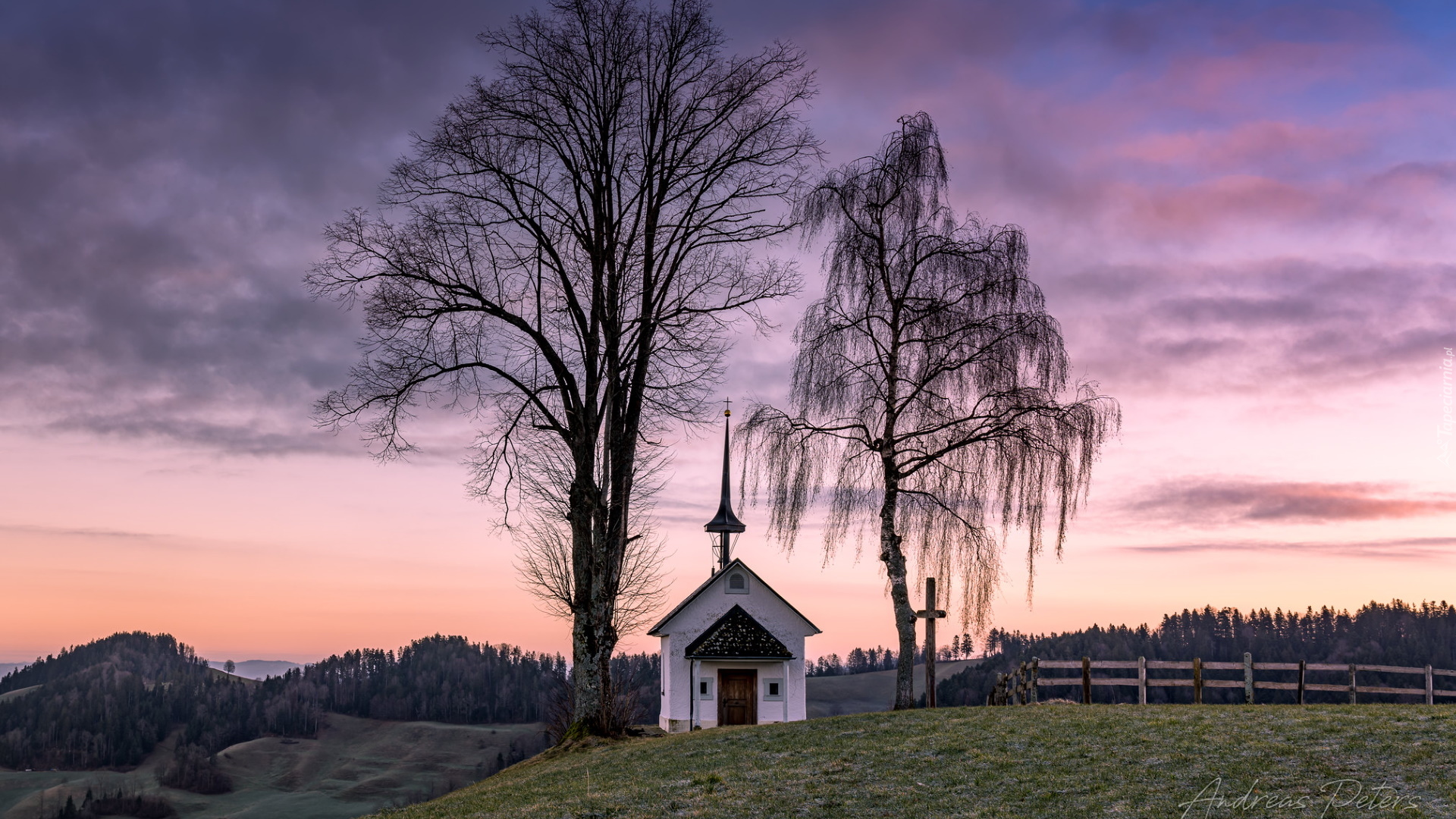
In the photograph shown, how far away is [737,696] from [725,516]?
9.41 metres

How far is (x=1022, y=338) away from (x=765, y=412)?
6448 mm

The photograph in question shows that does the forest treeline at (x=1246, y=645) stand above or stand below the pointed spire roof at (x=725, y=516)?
below

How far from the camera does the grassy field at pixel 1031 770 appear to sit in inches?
518

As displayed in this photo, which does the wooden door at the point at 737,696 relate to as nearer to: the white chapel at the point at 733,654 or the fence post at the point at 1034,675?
the white chapel at the point at 733,654

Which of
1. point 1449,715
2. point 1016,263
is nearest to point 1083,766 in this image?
point 1449,715

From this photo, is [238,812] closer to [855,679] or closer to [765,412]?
[855,679]

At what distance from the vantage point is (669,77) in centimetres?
2506

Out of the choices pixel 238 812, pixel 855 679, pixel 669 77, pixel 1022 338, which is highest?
pixel 669 77

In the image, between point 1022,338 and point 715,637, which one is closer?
point 1022,338

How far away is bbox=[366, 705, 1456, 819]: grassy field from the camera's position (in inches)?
518

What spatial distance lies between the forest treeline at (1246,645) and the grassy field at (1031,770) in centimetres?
10306

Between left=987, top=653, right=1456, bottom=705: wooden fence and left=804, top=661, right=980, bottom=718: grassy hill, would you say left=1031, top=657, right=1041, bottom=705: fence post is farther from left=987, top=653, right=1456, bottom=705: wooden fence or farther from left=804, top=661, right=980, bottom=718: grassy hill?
left=804, top=661, right=980, bottom=718: grassy hill

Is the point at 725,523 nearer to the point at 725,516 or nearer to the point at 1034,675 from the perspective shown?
the point at 725,516

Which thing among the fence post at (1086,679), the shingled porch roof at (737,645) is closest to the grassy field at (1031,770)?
the fence post at (1086,679)
